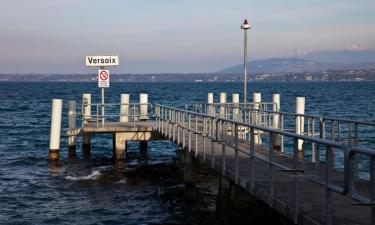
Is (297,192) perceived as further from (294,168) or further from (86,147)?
(86,147)

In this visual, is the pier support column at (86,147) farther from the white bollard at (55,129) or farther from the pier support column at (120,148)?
the pier support column at (120,148)

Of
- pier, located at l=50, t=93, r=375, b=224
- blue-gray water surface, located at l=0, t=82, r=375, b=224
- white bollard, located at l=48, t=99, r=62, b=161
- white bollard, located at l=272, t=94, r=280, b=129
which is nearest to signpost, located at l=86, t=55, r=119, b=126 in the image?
white bollard, located at l=48, t=99, r=62, b=161

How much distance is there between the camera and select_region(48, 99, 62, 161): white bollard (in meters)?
21.9

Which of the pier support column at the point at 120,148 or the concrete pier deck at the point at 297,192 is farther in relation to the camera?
the pier support column at the point at 120,148

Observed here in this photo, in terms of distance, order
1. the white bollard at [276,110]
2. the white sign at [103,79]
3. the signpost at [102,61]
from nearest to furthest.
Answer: the white sign at [103,79], the signpost at [102,61], the white bollard at [276,110]

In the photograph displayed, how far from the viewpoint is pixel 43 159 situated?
25.2 m

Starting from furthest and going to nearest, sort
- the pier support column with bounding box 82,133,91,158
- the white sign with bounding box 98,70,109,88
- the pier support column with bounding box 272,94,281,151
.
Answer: the pier support column with bounding box 82,133,91,158
the white sign with bounding box 98,70,109,88
the pier support column with bounding box 272,94,281,151

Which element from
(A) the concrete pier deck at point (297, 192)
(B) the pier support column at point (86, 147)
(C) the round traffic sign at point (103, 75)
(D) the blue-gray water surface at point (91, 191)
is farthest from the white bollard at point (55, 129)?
(A) the concrete pier deck at point (297, 192)

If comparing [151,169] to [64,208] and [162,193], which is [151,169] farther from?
[64,208]

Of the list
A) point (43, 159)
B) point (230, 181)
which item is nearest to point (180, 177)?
point (43, 159)

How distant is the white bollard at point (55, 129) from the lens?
71.9ft

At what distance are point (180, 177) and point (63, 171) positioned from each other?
173 inches

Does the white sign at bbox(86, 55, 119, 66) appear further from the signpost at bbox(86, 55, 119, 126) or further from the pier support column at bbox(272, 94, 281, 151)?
the pier support column at bbox(272, 94, 281, 151)

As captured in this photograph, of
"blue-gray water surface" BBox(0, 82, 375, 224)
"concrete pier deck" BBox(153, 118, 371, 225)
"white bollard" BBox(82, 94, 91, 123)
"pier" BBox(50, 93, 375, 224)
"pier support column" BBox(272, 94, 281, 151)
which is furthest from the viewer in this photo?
"white bollard" BBox(82, 94, 91, 123)
